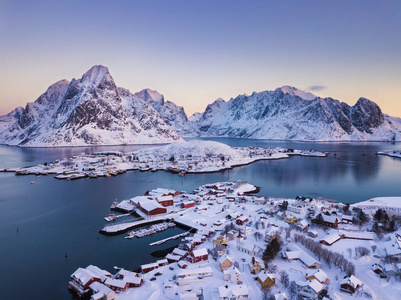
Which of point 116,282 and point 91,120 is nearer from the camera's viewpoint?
point 116,282

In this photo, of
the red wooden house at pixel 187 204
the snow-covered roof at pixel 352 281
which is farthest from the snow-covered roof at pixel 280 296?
the red wooden house at pixel 187 204

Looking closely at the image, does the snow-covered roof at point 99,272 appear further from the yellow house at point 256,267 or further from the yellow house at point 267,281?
the yellow house at point 267,281

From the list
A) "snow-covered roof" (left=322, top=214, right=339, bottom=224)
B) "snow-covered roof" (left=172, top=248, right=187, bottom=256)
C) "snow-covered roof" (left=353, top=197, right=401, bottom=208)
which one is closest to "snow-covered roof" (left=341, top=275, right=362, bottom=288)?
"snow-covered roof" (left=322, top=214, right=339, bottom=224)

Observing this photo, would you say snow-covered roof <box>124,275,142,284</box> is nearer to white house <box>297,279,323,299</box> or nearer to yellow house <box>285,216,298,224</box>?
white house <box>297,279,323,299</box>

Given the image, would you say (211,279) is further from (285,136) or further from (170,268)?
(285,136)

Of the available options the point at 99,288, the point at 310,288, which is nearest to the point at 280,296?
the point at 310,288

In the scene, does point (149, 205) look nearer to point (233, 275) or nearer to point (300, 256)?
point (233, 275)
